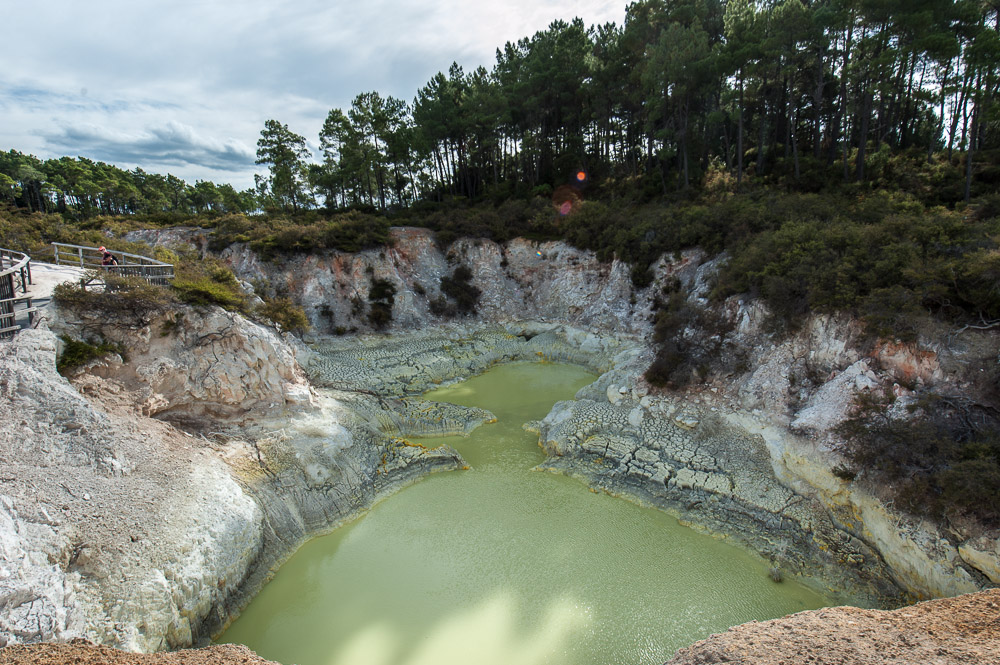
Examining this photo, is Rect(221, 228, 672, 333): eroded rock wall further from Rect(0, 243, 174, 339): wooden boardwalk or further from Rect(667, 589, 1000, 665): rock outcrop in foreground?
Rect(667, 589, 1000, 665): rock outcrop in foreground

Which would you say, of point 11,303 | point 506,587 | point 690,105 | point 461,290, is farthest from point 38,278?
point 690,105

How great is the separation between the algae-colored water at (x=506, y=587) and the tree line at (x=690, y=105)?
22.1 m

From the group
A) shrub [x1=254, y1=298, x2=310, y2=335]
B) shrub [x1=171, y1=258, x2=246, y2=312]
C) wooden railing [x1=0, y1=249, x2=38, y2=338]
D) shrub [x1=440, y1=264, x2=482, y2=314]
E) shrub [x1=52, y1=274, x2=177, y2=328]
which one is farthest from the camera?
shrub [x1=440, y1=264, x2=482, y2=314]

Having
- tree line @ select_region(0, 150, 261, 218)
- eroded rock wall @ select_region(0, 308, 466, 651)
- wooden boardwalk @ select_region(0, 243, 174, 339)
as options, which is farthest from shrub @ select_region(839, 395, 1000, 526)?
tree line @ select_region(0, 150, 261, 218)

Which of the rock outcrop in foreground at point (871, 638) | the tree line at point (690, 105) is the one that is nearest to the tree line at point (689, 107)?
the tree line at point (690, 105)

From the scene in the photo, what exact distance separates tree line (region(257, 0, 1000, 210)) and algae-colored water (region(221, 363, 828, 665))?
72.5 ft

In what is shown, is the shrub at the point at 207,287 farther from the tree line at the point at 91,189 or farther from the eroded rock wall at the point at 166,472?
the tree line at the point at 91,189

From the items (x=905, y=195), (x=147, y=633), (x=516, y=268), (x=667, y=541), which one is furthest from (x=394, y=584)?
(x=905, y=195)

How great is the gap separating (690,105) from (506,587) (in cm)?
3350

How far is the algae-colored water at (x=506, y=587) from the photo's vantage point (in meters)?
8.23

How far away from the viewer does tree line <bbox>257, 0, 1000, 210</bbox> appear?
21641mm

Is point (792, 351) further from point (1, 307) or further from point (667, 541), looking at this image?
point (1, 307)

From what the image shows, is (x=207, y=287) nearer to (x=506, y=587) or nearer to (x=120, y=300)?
(x=120, y=300)

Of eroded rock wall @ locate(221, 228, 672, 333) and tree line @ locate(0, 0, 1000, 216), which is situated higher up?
tree line @ locate(0, 0, 1000, 216)
